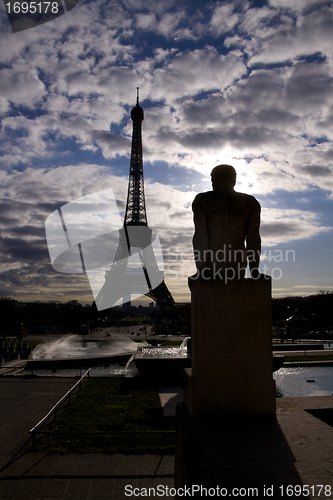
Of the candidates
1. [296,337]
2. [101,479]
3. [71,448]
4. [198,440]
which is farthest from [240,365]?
[296,337]

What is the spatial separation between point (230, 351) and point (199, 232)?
4.99 feet

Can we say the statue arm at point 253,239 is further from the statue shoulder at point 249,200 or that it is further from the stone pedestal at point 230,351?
the stone pedestal at point 230,351

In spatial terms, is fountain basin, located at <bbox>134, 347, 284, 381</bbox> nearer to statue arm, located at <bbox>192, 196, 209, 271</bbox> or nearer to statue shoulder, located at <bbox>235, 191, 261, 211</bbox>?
statue arm, located at <bbox>192, 196, 209, 271</bbox>

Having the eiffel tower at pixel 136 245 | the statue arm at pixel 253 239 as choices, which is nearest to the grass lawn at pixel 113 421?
the statue arm at pixel 253 239

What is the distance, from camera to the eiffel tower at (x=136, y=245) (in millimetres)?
45781

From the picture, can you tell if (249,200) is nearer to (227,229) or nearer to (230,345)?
(227,229)

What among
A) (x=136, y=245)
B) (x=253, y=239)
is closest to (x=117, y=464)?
(x=253, y=239)

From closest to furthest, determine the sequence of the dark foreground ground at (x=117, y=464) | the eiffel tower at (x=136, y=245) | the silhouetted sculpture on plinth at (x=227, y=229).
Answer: the dark foreground ground at (x=117, y=464), the silhouetted sculpture on plinth at (x=227, y=229), the eiffel tower at (x=136, y=245)

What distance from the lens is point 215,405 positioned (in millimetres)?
3566

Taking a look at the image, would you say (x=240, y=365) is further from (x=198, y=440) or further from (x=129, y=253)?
(x=129, y=253)

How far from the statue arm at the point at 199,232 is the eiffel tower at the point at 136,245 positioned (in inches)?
1635

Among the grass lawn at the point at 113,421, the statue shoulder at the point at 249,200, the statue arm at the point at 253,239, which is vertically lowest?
the grass lawn at the point at 113,421

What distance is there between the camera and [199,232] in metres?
4.05

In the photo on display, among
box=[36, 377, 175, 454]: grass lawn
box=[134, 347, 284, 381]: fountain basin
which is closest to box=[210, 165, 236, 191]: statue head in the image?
box=[36, 377, 175, 454]: grass lawn
